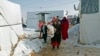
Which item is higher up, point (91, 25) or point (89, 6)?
point (89, 6)

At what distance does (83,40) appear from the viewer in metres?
15.5

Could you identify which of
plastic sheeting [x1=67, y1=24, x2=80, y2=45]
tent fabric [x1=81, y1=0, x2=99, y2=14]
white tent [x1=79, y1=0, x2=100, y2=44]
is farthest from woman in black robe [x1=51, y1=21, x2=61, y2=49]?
→ plastic sheeting [x1=67, y1=24, x2=80, y2=45]

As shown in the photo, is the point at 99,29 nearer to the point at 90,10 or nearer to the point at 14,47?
the point at 90,10

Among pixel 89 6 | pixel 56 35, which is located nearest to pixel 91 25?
pixel 89 6

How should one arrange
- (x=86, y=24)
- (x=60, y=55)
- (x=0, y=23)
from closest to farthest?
(x=0, y=23), (x=60, y=55), (x=86, y=24)

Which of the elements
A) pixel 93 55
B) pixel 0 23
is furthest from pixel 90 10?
pixel 0 23

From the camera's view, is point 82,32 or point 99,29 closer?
point 99,29

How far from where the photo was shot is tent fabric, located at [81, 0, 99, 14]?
46.6ft

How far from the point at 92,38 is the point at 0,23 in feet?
22.2

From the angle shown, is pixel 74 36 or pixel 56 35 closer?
pixel 56 35

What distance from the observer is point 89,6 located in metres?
14.7

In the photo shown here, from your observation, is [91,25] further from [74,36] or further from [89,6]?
[74,36]

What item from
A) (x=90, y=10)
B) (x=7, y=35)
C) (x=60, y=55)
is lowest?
(x=60, y=55)

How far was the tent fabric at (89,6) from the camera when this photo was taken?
46.6 ft
